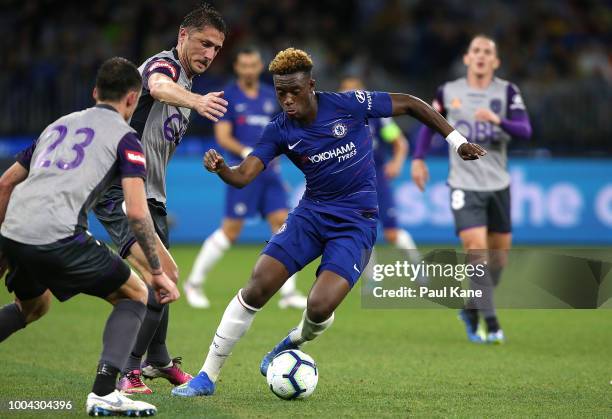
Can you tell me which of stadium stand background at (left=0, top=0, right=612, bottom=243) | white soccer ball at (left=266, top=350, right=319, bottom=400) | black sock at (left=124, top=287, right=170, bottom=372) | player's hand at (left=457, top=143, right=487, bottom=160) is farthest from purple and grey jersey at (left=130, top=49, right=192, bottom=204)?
stadium stand background at (left=0, top=0, right=612, bottom=243)

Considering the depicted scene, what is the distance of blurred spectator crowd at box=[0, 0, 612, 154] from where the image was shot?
715 inches

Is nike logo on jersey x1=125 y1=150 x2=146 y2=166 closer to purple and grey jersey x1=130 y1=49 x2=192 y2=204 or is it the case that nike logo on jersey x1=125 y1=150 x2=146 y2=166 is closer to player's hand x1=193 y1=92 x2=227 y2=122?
player's hand x1=193 y1=92 x2=227 y2=122

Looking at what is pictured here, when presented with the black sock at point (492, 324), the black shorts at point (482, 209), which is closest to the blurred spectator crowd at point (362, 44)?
the black shorts at point (482, 209)

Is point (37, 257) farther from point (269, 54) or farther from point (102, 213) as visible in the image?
point (269, 54)

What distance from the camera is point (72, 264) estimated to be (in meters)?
5.85

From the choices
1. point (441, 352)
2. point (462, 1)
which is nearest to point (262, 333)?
point (441, 352)

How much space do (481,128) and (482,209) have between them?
79 cm

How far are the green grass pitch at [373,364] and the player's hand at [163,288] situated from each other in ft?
2.43

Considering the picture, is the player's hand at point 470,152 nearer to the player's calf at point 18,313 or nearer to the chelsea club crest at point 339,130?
the chelsea club crest at point 339,130

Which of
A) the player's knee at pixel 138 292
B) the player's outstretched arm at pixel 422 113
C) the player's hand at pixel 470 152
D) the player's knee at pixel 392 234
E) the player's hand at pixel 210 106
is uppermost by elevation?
the player's hand at pixel 210 106

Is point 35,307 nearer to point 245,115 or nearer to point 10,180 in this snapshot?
point 10,180

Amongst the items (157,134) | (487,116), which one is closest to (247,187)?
(487,116)

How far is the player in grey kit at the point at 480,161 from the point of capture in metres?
10.2

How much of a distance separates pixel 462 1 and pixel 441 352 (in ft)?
46.0
